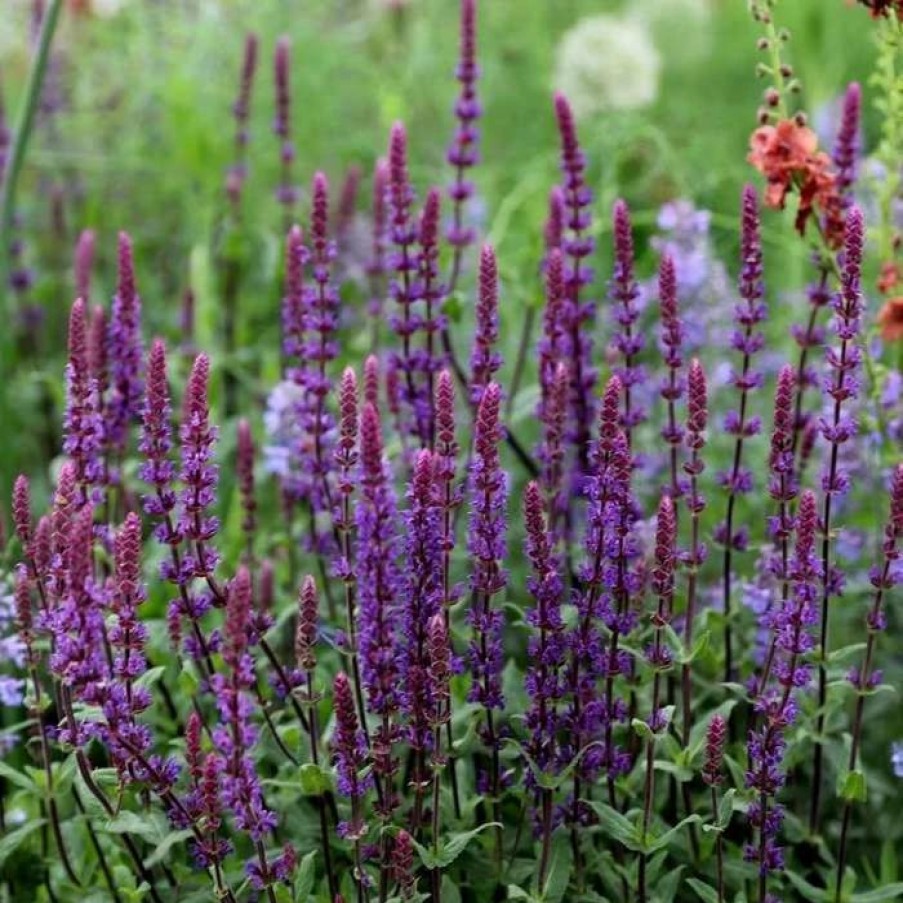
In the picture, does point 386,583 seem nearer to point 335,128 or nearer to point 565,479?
point 565,479

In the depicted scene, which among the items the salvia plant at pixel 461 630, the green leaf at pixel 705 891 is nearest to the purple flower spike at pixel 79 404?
the salvia plant at pixel 461 630

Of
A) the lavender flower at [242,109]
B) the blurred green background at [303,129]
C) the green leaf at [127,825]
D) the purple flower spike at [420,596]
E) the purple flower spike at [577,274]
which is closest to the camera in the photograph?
the purple flower spike at [420,596]

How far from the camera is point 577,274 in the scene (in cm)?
305

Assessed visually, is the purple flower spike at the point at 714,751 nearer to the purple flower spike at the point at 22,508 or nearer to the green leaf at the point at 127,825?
the green leaf at the point at 127,825

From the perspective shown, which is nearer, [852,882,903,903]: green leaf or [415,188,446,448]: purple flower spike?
[852,882,903,903]: green leaf

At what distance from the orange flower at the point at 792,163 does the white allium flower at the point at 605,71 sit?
3.42 m

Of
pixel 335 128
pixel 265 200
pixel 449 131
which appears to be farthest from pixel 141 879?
pixel 449 131

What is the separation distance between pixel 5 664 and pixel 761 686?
1693 mm

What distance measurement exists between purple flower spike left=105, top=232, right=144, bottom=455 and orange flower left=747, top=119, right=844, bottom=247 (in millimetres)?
1130

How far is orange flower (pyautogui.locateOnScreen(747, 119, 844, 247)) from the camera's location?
107 inches

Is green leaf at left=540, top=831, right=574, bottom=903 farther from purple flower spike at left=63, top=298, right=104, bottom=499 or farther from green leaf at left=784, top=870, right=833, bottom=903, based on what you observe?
purple flower spike at left=63, top=298, right=104, bottom=499

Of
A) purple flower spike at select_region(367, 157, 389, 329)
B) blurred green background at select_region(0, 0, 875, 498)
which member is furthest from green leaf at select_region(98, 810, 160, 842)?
purple flower spike at select_region(367, 157, 389, 329)

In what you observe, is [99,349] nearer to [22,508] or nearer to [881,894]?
[22,508]

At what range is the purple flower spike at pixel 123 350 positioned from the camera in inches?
111
